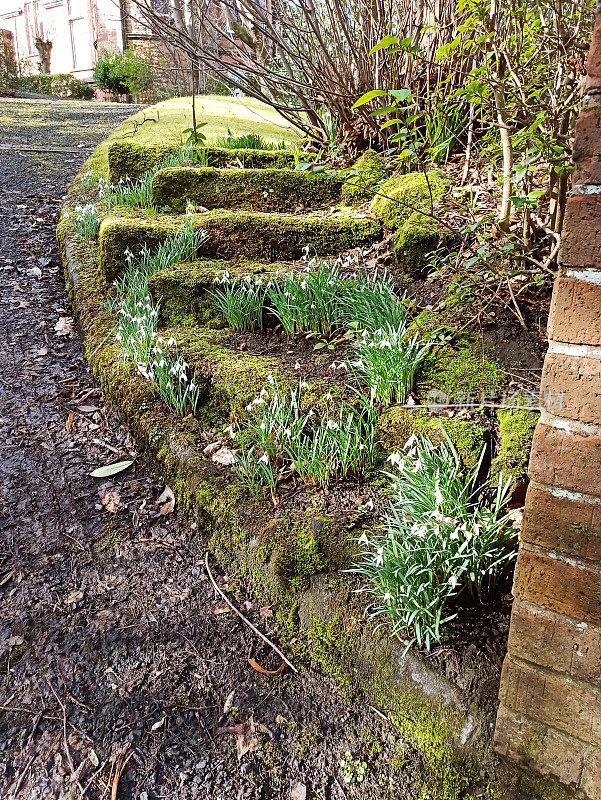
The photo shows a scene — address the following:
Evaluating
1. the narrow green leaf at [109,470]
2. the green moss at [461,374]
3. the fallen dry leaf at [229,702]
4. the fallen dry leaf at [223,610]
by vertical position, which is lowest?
the fallen dry leaf at [229,702]

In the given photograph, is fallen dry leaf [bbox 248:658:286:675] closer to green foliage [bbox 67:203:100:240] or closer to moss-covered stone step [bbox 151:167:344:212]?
moss-covered stone step [bbox 151:167:344:212]

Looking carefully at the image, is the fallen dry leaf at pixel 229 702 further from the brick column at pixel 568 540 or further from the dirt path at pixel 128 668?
the brick column at pixel 568 540

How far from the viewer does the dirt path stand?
1.68 metres

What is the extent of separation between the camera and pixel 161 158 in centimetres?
501

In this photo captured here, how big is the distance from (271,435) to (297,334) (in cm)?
84

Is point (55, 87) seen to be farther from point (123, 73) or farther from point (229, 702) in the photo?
point (229, 702)

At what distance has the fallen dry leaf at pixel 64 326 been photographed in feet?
12.8

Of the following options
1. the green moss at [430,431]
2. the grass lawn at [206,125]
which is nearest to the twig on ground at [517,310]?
the green moss at [430,431]

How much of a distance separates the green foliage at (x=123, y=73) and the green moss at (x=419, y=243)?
16.2 meters

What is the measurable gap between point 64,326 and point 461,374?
281 cm

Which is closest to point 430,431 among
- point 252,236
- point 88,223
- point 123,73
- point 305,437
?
point 305,437

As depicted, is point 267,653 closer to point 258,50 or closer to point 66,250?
point 66,250

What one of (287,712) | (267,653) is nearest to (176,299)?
(267,653)

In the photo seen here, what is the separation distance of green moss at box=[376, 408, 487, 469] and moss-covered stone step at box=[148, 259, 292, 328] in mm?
1349
